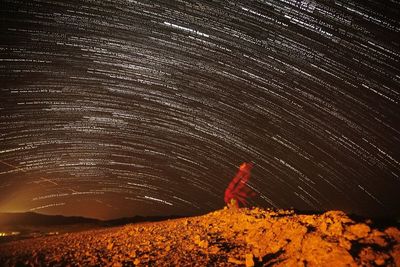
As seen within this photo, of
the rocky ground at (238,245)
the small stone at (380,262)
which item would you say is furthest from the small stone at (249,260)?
the small stone at (380,262)

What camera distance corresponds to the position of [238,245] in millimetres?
6277

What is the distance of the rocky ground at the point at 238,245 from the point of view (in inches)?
193

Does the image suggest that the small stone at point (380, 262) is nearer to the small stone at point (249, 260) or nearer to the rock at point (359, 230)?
the rock at point (359, 230)

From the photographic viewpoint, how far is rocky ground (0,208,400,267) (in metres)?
4.90

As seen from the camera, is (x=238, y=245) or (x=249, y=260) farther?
(x=238, y=245)

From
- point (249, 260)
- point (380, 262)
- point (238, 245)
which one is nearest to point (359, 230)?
point (380, 262)

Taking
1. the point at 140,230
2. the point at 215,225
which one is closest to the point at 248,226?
the point at 215,225

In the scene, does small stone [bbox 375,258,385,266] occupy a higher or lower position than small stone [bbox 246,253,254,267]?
lower

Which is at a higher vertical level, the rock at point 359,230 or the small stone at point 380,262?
the rock at point 359,230

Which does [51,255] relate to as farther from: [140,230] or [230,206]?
[230,206]

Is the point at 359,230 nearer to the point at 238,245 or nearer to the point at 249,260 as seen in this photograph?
the point at 249,260

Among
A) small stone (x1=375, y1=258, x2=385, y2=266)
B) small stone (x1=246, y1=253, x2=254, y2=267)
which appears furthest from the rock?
small stone (x1=246, y1=253, x2=254, y2=267)

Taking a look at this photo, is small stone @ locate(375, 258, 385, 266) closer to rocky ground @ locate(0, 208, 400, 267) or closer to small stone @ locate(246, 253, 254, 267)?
rocky ground @ locate(0, 208, 400, 267)

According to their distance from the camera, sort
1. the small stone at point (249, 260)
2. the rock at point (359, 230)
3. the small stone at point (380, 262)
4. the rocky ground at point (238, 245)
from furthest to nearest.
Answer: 1. the small stone at point (249, 260)
2. the rock at point (359, 230)
3. the rocky ground at point (238, 245)
4. the small stone at point (380, 262)
